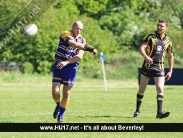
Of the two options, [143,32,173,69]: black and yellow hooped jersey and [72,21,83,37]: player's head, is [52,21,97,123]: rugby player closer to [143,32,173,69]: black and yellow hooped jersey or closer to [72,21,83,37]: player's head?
[72,21,83,37]: player's head

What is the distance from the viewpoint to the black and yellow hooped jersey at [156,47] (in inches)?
598

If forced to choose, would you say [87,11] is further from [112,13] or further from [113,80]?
[113,80]

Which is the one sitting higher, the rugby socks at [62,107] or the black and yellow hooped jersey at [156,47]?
the black and yellow hooped jersey at [156,47]

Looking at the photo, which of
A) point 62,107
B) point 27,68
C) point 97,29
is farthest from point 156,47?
point 97,29

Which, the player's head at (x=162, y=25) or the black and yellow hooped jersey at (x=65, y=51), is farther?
the player's head at (x=162, y=25)

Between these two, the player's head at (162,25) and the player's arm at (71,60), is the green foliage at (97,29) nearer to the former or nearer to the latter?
the player's head at (162,25)

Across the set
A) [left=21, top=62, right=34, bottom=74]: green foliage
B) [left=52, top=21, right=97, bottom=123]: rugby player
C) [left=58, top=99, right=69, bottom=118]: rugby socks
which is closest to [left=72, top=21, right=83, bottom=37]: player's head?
[left=52, top=21, right=97, bottom=123]: rugby player

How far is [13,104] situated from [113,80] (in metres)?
29.9

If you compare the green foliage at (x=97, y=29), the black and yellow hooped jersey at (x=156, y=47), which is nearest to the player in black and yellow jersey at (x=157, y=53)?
the black and yellow hooped jersey at (x=156, y=47)

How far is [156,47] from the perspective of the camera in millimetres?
15211

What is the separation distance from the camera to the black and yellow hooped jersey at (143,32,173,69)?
1518cm

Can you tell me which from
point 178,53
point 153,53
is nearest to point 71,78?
point 153,53

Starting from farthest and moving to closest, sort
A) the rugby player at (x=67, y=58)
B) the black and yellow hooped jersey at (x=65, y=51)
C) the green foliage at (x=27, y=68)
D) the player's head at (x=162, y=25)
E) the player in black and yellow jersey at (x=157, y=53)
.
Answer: the green foliage at (x=27, y=68), the player in black and yellow jersey at (x=157, y=53), the player's head at (x=162, y=25), the black and yellow hooped jersey at (x=65, y=51), the rugby player at (x=67, y=58)

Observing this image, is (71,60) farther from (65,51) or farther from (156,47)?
(156,47)
